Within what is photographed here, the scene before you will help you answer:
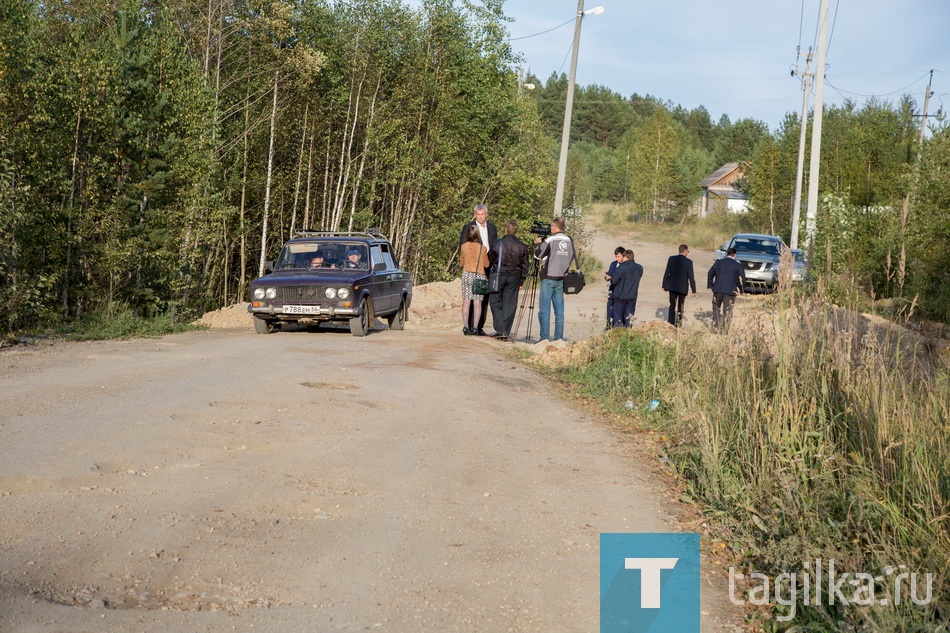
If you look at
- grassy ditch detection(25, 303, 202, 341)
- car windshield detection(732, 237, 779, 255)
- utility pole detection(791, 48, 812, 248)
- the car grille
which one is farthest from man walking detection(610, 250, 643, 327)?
utility pole detection(791, 48, 812, 248)

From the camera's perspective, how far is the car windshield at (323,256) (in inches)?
707

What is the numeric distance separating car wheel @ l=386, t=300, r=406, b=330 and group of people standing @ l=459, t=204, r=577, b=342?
9.25 feet

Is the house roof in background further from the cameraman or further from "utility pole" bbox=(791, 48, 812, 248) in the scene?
the cameraman

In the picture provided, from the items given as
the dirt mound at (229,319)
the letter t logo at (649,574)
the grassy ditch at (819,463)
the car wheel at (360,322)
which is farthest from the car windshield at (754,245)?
the letter t logo at (649,574)

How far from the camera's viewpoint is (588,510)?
6.69 m

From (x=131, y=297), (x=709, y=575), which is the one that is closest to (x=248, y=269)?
(x=131, y=297)

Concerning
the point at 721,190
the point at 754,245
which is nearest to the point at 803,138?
the point at 754,245

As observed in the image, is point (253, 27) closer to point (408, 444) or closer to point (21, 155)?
point (21, 155)

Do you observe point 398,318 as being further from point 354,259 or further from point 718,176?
point 718,176

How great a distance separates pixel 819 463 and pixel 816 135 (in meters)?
23.0

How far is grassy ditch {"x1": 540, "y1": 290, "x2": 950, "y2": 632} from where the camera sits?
5203 millimetres

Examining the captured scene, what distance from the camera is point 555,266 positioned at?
16688 millimetres

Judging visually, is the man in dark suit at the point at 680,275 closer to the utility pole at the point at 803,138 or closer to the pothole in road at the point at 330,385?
the pothole in road at the point at 330,385

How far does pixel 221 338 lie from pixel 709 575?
481 inches
